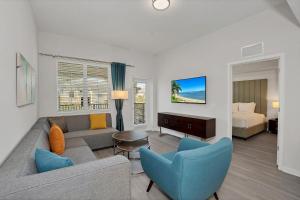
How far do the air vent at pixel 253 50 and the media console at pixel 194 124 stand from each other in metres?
1.60

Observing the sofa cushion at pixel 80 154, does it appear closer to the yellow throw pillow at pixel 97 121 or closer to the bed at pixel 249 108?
the yellow throw pillow at pixel 97 121

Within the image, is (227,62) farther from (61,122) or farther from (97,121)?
(61,122)

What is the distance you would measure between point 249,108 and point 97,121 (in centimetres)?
559

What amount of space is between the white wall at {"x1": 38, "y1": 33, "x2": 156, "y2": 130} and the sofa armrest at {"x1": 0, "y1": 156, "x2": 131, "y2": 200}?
11.0 feet

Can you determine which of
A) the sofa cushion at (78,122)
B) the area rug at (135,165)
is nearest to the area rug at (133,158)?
the area rug at (135,165)

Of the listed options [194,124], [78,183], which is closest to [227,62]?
[194,124]

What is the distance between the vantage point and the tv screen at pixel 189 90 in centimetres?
396

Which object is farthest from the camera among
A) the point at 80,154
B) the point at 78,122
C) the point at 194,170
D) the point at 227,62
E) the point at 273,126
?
the point at 273,126

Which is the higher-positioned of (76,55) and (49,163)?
(76,55)

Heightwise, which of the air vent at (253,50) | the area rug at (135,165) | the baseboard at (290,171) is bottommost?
the area rug at (135,165)

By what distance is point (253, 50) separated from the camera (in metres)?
2.94

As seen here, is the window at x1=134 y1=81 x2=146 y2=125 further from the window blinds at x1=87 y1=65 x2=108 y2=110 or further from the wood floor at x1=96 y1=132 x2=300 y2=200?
the wood floor at x1=96 y1=132 x2=300 y2=200

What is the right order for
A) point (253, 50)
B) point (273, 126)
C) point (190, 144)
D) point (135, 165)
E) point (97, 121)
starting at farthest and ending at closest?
point (273, 126)
point (97, 121)
point (253, 50)
point (135, 165)
point (190, 144)

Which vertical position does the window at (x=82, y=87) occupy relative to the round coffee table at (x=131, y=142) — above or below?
above
